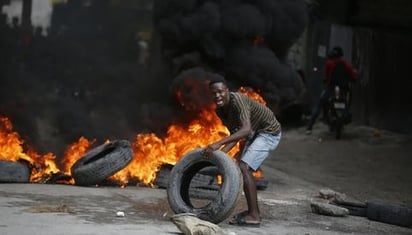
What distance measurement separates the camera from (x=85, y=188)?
10328 mm

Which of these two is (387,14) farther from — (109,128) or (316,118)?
(109,128)

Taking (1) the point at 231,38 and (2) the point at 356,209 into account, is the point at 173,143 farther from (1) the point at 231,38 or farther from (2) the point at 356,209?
(2) the point at 356,209

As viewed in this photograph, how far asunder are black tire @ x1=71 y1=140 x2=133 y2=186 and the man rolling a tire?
2232mm

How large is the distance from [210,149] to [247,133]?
0.42m

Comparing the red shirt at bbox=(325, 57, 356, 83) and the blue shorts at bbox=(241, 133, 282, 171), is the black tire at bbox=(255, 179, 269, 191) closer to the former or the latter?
the blue shorts at bbox=(241, 133, 282, 171)

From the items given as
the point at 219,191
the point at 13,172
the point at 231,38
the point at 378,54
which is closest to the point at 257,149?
the point at 219,191

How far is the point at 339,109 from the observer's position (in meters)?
17.1

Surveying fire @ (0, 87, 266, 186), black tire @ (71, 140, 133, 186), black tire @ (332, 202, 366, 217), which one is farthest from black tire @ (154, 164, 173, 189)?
black tire @ (332, 202, 366, 217)

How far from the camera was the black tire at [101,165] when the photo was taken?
10406 mm

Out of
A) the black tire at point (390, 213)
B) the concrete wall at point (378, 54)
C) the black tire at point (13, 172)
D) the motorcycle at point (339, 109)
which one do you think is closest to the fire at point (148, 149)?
the black tire at point (13, 172)

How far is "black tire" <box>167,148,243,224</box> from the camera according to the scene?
26.5 ft

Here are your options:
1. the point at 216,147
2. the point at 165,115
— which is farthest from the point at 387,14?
the point at 216,147

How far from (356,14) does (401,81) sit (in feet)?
5.69

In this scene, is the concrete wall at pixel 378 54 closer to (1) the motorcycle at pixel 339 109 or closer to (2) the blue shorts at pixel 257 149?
(1) the motorcycle at pixel 339 109
